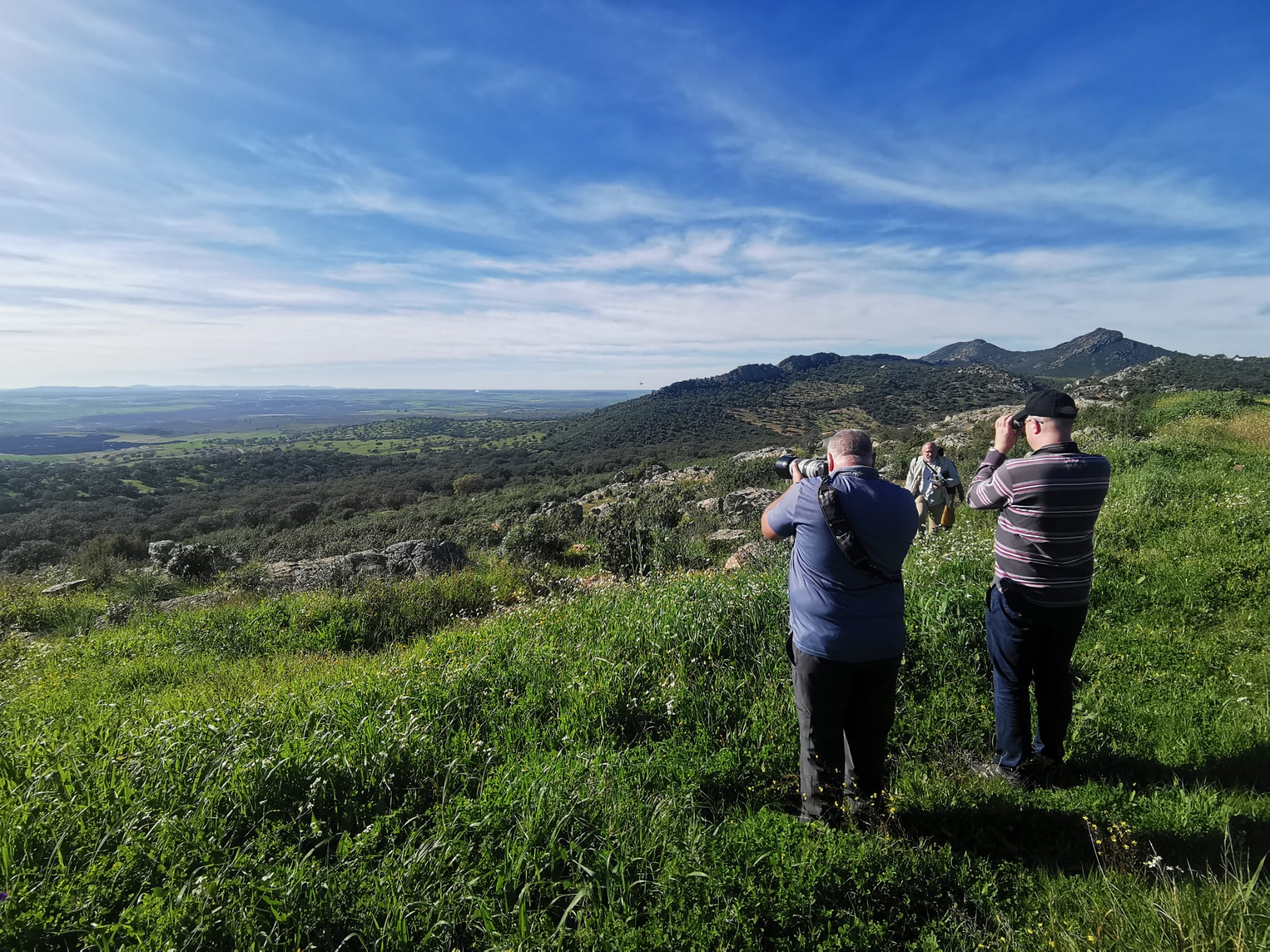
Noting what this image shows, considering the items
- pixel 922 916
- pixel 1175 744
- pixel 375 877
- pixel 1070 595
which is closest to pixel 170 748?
pixel 375 877

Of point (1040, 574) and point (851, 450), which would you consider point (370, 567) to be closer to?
point (851, 450)

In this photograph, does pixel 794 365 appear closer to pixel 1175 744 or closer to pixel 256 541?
pixel 256 541

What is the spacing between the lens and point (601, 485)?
33812mm

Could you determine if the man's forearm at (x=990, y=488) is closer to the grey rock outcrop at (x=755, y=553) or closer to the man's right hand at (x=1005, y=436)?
the man's right hand at (x=1005, y=436)

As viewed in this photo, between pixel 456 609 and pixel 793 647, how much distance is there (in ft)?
19.1

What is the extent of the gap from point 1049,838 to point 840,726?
1.21m

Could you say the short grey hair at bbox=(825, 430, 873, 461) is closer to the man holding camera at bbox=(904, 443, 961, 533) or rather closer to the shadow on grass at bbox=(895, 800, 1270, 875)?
the shadow on grass at bbox=(895, 800, 1270, 875)

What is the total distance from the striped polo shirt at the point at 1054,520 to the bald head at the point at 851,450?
0.94 m

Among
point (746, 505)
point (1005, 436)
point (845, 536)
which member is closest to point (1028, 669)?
point (1005, 436)

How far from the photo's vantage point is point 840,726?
2.69m

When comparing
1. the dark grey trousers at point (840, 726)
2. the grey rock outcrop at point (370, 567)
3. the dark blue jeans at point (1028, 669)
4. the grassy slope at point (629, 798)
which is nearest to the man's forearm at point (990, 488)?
the dark blue jeans at point (1028, 669)

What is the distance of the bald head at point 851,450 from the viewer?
8.87 ft

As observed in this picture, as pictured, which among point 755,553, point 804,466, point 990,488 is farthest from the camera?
point 755,553

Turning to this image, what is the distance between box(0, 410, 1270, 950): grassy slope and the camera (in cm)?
208
